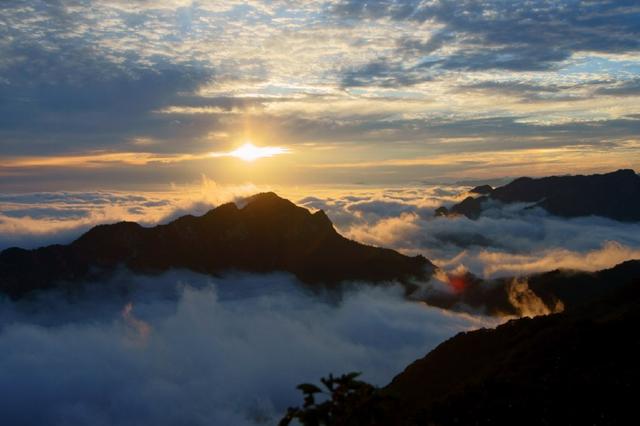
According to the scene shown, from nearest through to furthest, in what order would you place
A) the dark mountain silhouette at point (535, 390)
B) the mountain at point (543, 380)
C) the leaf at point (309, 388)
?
the leaf at point (309, 388) < the dark mountain silhouette at point (535, 390) < the mountain at point (543, 380)

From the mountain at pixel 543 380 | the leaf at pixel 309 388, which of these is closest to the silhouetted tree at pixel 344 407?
the leaf at pixel 309 388

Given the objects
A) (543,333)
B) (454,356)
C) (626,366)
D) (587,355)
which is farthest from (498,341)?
(626,366)

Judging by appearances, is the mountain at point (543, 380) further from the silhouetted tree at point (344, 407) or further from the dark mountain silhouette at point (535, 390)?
the silhouetted tree at point (344, 407)

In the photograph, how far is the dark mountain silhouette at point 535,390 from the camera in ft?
96.8

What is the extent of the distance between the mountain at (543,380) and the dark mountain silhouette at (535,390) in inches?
3.9

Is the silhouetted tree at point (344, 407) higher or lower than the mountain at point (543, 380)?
higher

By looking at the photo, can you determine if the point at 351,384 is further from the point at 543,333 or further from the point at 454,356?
the point at 454,356

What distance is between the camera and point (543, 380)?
67312mm

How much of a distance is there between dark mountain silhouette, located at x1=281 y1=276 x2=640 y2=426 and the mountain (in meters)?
0.10

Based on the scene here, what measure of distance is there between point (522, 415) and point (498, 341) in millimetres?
56170

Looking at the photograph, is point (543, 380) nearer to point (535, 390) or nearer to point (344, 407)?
point (535, 390)

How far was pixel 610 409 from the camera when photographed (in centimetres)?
5578

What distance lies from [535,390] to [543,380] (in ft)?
14.0

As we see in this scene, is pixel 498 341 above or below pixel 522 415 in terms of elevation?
below
